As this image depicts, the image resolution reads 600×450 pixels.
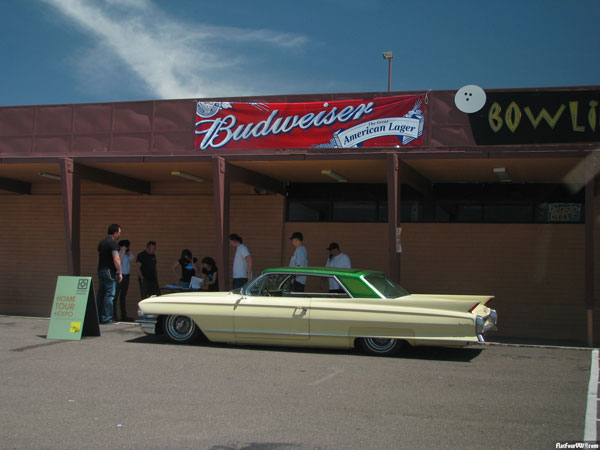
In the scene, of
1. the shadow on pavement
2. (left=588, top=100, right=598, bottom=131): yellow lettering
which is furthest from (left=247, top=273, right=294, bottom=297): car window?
(left=588, top=100, right=598, bottom=131): yellow lettering

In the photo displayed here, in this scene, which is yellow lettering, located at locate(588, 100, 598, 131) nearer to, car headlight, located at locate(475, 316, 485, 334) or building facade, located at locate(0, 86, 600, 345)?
building facade, located at locate(0, 86, 600, 345)

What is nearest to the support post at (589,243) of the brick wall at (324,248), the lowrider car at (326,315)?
the lowrider car at (326,315)

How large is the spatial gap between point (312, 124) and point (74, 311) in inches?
211

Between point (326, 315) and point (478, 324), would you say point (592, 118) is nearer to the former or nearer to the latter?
point (478, 324)

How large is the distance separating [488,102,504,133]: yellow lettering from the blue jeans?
734 centimetres

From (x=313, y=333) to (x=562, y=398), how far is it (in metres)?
3.45

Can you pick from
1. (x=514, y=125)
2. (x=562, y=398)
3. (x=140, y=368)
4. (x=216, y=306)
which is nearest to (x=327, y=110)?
(x=514, y=125)

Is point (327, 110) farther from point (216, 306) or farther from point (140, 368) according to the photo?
point (140, 368)

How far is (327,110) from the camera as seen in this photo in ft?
38.8

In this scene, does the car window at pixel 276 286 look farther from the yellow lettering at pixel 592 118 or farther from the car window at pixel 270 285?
the yellow lettering at pixel 592 118

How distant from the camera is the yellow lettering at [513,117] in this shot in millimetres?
10750

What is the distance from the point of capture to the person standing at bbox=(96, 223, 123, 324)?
11.5 metres

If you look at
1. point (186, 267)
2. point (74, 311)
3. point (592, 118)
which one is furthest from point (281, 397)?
point (186, 267)

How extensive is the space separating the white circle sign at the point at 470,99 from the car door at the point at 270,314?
4667 millimetres
